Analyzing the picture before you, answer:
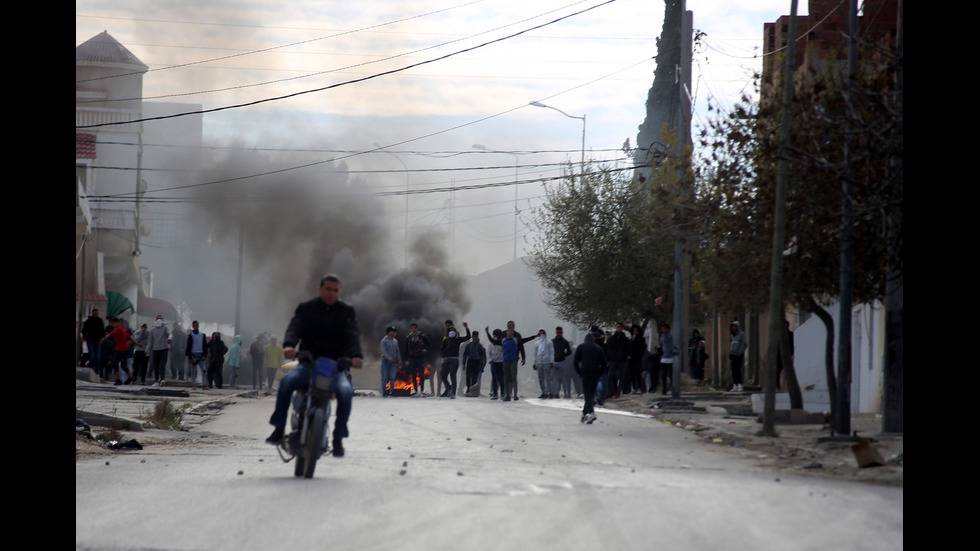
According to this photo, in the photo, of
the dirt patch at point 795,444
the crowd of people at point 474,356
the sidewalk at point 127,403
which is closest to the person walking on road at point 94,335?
the crowd of people at point 474,356

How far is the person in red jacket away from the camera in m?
27.2

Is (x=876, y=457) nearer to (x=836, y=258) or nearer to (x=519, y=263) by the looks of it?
(x=836, y=258)

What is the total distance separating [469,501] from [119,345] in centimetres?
2139

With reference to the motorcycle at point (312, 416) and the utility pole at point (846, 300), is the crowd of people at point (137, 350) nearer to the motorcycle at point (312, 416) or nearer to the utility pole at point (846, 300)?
the utility pole at point (846, 300)

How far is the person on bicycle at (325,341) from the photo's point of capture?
9.02 m

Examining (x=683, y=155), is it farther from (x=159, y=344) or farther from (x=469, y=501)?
(x=469, y=501)

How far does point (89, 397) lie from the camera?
21.7 m

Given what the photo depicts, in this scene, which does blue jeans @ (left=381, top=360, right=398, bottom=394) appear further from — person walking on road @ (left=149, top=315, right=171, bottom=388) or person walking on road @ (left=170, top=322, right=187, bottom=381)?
person walking on road @ (left=170, top=322, right=187, bottom=381)

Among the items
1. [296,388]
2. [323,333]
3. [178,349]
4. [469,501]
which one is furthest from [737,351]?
[469,501]

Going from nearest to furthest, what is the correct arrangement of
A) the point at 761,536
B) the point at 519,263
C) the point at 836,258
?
1. the point at 761,536
2. the point at 836,258
3. the point at 519,263

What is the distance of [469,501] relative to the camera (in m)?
7.62
